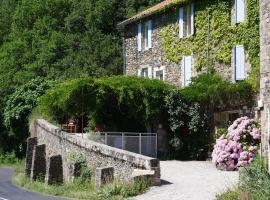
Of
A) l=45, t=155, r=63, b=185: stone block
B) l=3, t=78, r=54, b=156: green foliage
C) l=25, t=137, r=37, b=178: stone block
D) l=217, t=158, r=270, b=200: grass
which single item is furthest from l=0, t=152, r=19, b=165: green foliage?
l=217, t=158, r=270, b=200: grass

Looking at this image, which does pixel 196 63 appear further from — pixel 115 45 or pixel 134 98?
pixel 115 45

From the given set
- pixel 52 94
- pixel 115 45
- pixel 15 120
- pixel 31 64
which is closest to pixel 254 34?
pixel 52 94

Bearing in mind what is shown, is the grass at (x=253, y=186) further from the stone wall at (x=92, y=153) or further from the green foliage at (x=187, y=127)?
the green foliage at (x=187, y=127)

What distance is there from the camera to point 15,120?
4288cm

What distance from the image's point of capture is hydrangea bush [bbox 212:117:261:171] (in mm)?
22422

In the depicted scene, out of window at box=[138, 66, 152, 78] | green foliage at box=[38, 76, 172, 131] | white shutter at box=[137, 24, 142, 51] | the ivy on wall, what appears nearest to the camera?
the ivy on wall

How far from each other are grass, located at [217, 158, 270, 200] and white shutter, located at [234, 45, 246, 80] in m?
13.1

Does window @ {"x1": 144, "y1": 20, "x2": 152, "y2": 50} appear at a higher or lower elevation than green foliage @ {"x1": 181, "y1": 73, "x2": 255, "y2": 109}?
higher

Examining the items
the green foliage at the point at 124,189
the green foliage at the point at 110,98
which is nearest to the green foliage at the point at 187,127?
the green foliage at the point at 110,98

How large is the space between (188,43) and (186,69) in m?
1.40

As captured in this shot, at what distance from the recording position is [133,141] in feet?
90.6

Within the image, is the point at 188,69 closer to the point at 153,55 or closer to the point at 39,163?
the point at 153,55

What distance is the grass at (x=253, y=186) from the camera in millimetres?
13680

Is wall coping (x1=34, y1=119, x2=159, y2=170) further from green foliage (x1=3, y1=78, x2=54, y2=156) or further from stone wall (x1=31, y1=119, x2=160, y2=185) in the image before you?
green foliage (x1=3, y1=78, x2=54, y2=156)
